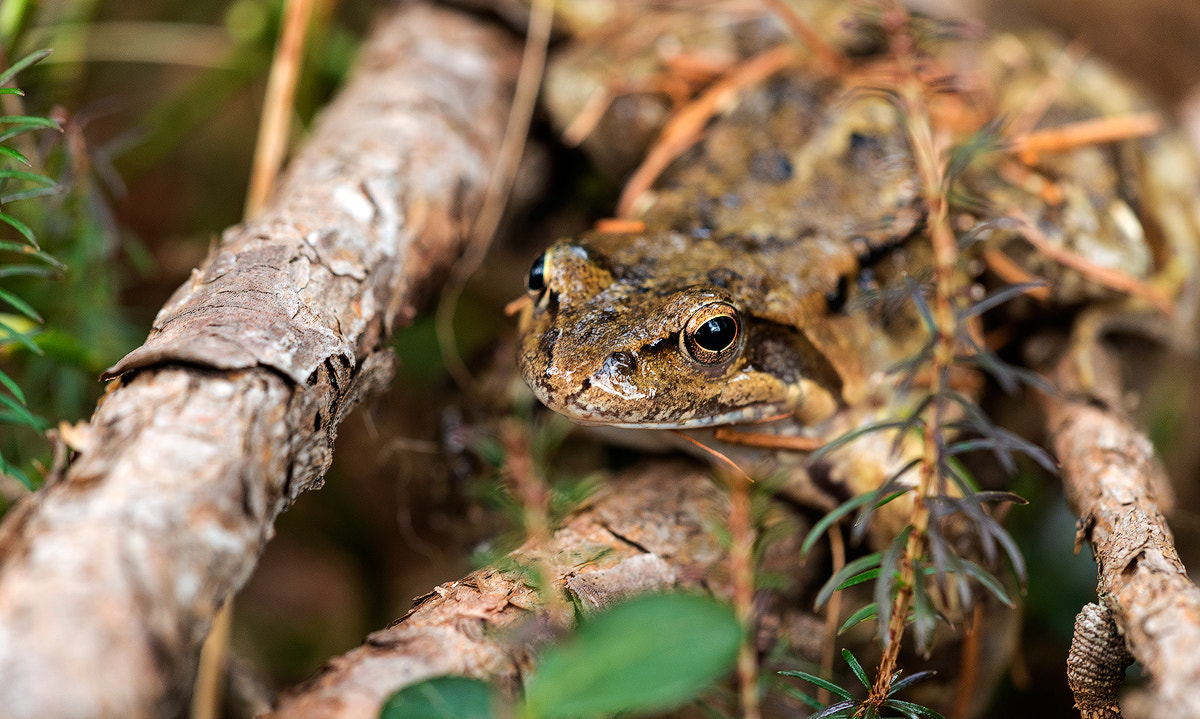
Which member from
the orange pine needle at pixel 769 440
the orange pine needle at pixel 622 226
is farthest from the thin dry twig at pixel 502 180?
the orange pine needle at pixel 769 440

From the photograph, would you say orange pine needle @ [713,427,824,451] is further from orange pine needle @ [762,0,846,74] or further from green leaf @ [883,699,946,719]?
orange pine needle @ [762,0,846,74]

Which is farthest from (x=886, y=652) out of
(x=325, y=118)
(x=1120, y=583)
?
(x=325, y=118)

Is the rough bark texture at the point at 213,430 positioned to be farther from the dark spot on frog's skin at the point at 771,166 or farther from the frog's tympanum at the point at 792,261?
the dark spot on frog's skin at the point at 771,166

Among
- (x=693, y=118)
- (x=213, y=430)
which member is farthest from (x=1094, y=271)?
(x=213, y=430)

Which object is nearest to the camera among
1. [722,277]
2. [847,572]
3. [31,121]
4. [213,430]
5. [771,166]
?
[213,430]

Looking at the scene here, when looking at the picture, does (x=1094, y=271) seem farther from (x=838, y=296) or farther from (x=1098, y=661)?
(x=1098, y=661)

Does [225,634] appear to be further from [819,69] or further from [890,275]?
[819,69]

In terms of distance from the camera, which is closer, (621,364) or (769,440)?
(621,364)
